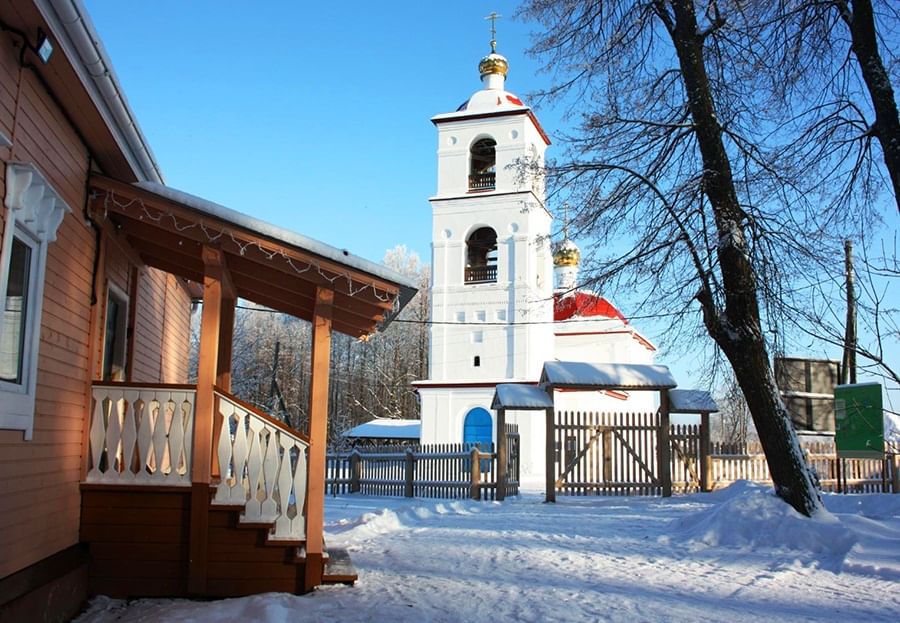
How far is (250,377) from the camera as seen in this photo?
53531 millimetres

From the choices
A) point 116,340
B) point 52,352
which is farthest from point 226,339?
point 52,352

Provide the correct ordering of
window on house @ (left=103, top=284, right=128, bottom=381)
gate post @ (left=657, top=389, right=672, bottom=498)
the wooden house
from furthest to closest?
gate post @ (left=657, top=389, right=672, bottom=498), window on house @ (left=103, top=284, right=128, bottom=381), the wooden house

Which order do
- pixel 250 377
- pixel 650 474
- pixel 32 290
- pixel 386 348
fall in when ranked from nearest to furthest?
pixel 32 290, pixel 650 474, pixel 250 377, pixel 386 348

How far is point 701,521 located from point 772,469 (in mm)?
1154

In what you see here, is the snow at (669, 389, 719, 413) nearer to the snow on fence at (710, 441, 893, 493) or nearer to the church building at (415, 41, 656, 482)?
the snow on fence at (710, 441, 893, 493)

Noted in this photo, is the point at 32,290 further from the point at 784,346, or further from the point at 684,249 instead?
the point at 784,346

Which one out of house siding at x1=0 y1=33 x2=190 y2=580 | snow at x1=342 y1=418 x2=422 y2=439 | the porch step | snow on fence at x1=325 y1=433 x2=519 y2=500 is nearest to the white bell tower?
snow at x1=342 y1=418 x2=422 y2=439

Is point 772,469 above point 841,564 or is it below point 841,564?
above

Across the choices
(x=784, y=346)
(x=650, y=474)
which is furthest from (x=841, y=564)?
(x=650, y=474)

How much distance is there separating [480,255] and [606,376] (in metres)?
17.3

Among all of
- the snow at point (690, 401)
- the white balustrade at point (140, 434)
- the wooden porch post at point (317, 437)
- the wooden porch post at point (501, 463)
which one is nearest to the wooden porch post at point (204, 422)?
the white balustrade at point (140, 434)

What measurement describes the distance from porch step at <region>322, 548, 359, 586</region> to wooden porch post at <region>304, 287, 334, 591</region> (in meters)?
0.13

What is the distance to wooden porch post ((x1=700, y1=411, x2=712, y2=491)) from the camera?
18.2 meters

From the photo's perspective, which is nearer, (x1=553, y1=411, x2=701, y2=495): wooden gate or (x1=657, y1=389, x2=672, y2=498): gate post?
(x1=657, y1=389, x2=672, y2=498): gate post
